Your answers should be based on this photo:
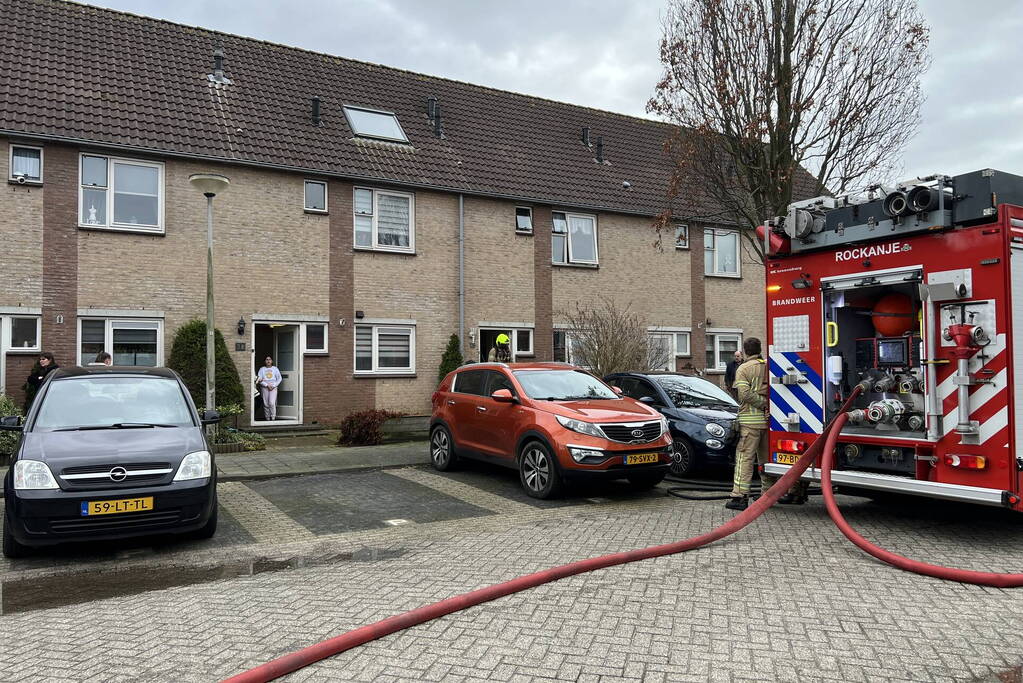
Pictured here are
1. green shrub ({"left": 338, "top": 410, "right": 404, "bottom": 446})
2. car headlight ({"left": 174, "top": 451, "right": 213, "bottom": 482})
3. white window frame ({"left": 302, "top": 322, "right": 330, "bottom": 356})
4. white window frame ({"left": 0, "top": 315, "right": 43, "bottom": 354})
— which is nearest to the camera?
car headlight ({"left": 174, "top": 451, "right": 213, "bottom": 482})

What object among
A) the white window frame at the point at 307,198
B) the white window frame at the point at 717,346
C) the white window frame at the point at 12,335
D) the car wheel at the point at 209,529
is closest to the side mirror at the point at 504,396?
the car wheel at the point at 209,529

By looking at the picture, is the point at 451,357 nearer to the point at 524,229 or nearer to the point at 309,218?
the point at 524,229

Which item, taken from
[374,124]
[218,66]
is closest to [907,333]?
[374,124]

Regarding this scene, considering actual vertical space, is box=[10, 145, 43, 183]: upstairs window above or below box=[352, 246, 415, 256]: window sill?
above

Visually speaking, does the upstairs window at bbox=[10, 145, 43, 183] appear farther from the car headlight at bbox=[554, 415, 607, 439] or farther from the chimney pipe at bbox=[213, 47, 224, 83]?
the car headlight at bbox=[554, 415, 607, 439]

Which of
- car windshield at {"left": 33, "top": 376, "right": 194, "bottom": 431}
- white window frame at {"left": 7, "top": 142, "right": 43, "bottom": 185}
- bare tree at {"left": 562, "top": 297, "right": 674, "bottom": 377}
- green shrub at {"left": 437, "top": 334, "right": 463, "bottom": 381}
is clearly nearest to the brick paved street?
car windshield at {"left": 33, "top": 376, "right": 194, "bottom": 431}

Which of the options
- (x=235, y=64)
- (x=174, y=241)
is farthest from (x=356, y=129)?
(x=174, y=241)

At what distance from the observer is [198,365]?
14938 mm

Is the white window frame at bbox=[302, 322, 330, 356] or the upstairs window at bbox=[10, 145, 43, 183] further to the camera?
the white window frame at bbox=[302, 322, 330, 356]

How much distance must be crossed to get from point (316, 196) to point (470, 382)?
8.02 metres

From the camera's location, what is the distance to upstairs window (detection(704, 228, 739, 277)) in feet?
74.8

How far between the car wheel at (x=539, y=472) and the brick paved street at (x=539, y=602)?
69 cm

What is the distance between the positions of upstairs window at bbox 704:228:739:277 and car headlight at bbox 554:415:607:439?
14.9 m

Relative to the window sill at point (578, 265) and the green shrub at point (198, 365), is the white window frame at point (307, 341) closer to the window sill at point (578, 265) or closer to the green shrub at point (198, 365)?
the green shrub at point (198, 365)
